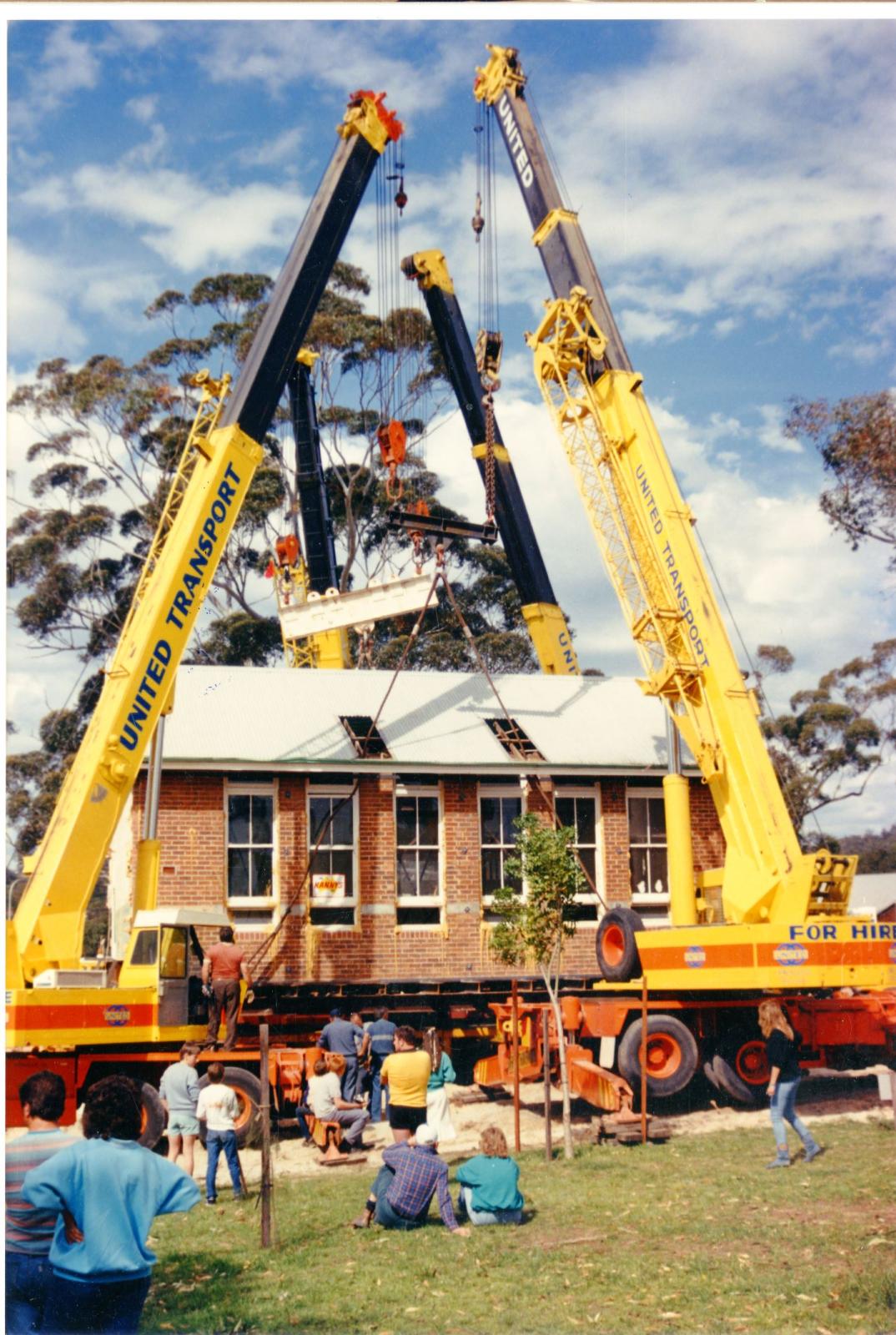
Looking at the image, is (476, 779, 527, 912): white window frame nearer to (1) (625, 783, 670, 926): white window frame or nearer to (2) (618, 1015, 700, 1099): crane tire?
(1) (625, 783, 670, 926): white window frame

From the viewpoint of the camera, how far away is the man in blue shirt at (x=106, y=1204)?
19.4 ft

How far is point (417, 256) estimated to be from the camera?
22.7 m

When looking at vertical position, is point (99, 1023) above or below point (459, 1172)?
above

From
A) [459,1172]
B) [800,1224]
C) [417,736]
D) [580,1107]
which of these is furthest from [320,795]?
[800,1224]

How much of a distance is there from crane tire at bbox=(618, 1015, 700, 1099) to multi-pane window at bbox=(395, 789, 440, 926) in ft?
12.2

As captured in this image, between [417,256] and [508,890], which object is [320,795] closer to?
[508,890]

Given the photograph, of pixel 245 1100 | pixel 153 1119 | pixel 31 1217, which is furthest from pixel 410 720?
pixel 31 1217

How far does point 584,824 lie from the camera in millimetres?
18484

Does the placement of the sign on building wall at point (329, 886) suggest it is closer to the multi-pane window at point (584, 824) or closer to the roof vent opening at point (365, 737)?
the roof vent opening at point (365, 737)

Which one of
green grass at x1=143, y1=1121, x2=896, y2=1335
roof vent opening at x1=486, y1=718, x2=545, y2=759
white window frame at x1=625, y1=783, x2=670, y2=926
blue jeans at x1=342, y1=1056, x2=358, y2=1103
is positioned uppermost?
roof vent opening at x1=486, y1=718, x2=545, y2=759

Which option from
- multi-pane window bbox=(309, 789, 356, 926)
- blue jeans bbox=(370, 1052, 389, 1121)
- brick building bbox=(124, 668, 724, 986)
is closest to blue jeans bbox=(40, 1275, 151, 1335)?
blue jeans bbox=(370, 1052, 389, 1121)

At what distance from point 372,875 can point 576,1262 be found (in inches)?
345

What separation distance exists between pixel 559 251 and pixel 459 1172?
1264 cm

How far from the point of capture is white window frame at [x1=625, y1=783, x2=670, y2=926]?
18625 mm
